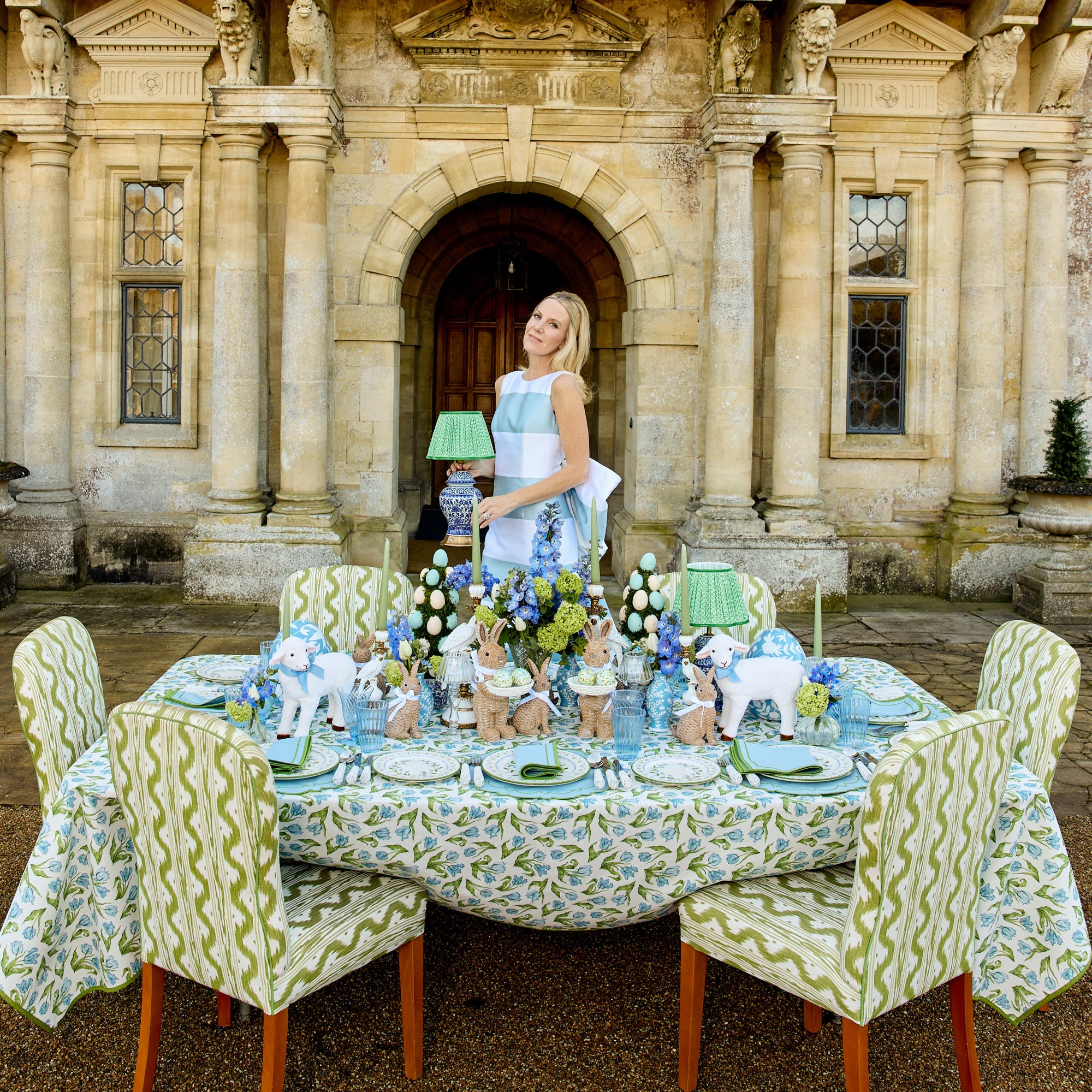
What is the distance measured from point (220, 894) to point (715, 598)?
1502mm

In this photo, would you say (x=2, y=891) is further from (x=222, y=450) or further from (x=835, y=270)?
(x=835, y=270)

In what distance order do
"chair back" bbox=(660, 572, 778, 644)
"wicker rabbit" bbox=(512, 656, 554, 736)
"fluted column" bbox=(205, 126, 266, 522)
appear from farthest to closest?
"fluted column" bbox=(205, 126, 266, 522)
"chair back" bbox=(660, 572, 778, 644)
"wicker rabbit" bbox=(512, 656, 554, 736)

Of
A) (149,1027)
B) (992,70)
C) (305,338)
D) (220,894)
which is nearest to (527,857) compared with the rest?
(220,894)

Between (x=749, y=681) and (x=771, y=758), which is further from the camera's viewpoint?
(x=749, y=681)

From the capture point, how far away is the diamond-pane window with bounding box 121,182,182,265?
848cm

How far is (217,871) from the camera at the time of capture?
2518mm

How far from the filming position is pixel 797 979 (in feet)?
8.55

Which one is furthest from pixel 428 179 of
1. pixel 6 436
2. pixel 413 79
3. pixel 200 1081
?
pixel 200 1081

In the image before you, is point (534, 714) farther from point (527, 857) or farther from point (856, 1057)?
point (856, 1057)

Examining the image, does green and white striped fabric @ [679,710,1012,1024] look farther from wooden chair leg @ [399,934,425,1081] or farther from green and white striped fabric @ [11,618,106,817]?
green and white striped fabric @ [11,618,106,817]

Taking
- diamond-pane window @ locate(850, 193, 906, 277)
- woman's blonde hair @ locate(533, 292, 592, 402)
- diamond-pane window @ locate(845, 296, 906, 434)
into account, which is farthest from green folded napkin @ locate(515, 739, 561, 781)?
diamond-pane window @ locate(850, 193, 906, 277)

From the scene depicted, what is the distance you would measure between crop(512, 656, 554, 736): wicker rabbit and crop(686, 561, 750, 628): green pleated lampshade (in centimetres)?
47

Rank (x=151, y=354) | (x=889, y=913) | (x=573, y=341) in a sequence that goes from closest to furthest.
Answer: (x=889, y=913) < (x=573, y=341) < (x=151, y=354)

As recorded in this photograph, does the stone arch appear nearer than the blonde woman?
No
